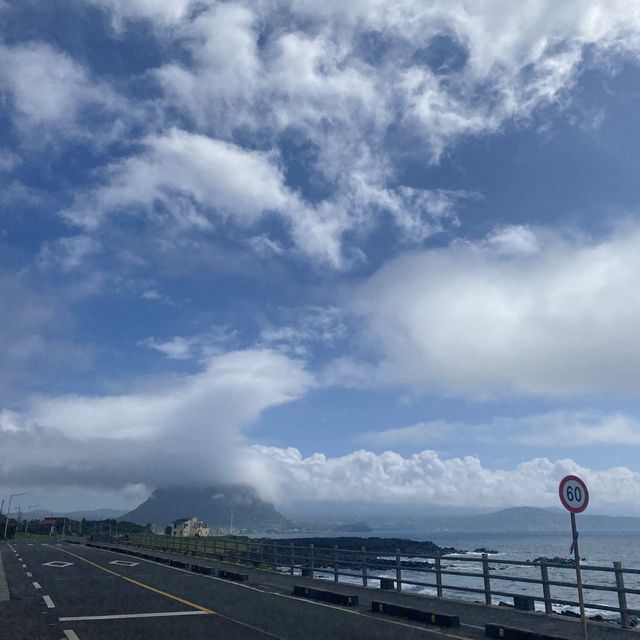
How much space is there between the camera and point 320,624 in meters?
14.5

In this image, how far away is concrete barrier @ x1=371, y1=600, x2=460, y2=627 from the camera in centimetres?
1469

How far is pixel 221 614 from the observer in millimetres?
15703

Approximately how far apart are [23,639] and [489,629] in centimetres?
924

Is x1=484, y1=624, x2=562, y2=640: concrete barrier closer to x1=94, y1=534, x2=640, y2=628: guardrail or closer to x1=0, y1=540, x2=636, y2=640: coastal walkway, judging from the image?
x1=0, y1=540, x2=636, y2=640: coastal walkway

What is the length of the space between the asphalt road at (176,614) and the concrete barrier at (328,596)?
18.7 inches

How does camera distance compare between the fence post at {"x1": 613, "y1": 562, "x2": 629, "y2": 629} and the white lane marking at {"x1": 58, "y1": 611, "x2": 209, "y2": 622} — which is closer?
the fence post at {"x1": 613, "y1": 562, "x2": 629, "y2": 629}

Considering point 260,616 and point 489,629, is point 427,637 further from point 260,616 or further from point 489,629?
point 260,616

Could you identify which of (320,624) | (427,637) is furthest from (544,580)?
(320,624)

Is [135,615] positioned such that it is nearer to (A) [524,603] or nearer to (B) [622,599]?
(A) [524,603]

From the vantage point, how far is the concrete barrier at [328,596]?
18641mm

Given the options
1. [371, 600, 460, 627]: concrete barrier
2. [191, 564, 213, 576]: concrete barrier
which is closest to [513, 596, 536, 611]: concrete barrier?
[371, 600, 460, 627]: concrete barrier

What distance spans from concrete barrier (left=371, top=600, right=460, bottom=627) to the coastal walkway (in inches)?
12.3

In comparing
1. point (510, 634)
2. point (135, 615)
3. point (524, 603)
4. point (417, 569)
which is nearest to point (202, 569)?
point (417, 569)

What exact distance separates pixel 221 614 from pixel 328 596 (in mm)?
5061
